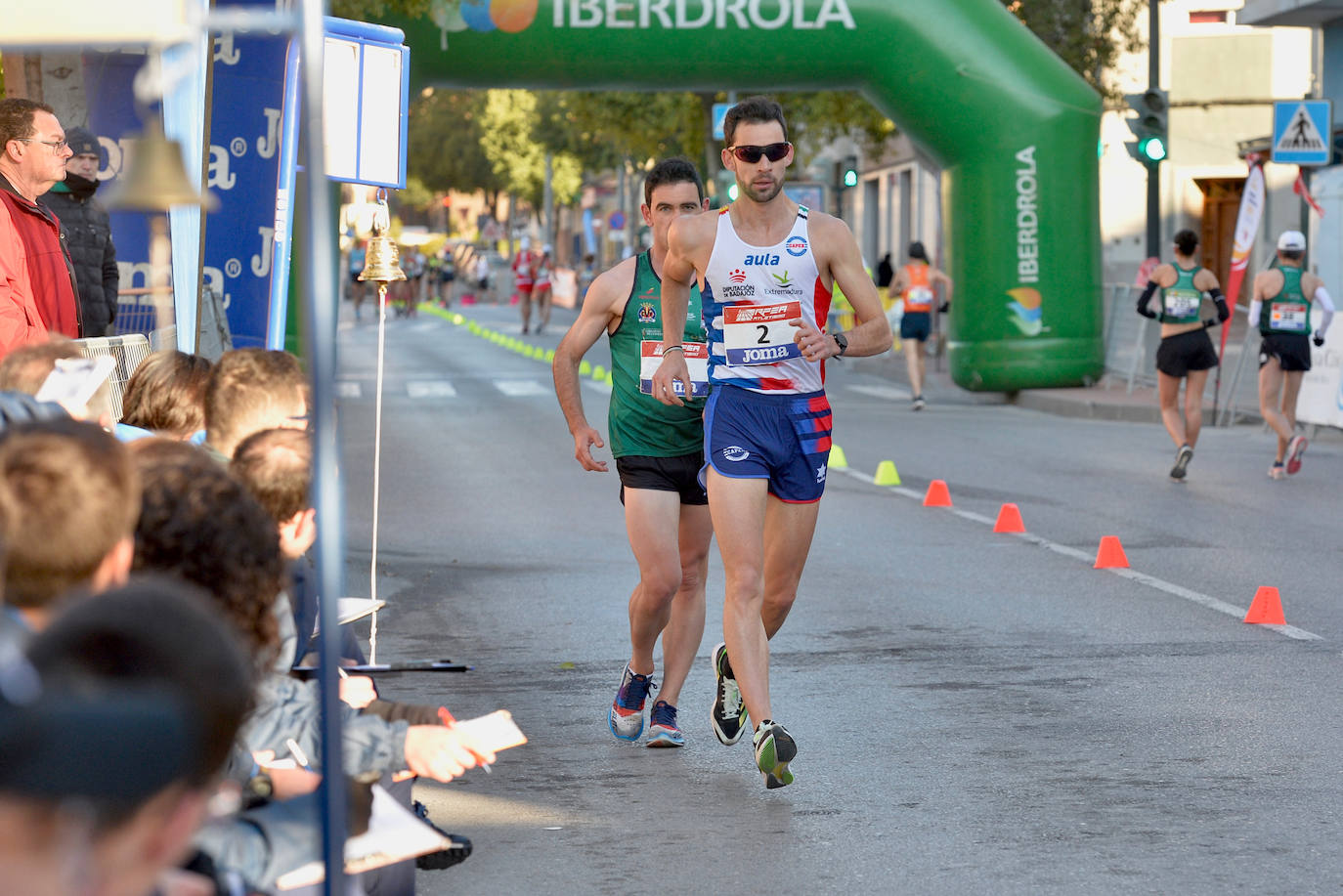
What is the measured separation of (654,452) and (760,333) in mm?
639

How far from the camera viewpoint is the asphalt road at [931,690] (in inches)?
192

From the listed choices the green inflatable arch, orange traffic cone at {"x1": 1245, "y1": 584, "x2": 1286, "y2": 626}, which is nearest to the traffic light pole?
the green inflatable arch

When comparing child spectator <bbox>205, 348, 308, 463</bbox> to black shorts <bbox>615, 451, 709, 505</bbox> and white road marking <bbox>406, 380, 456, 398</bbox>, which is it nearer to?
black shorts <bbox>615, 451, 709, 505</bbox>

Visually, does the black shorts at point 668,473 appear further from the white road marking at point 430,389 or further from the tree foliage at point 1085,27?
the tree foliage at point 1085,27

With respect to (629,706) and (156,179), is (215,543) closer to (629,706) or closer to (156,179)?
(156,179)

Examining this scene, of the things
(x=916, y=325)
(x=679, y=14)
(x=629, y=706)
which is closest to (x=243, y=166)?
(x=629, y=706)

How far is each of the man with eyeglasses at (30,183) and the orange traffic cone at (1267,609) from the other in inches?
205

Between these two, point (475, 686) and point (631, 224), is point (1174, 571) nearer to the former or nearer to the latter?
point (475, 686)

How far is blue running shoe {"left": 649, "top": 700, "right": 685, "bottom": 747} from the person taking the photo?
6.12 metres

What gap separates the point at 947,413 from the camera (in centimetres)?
2039

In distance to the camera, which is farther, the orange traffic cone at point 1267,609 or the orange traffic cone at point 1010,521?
the orange traffic cone at point 1010,521

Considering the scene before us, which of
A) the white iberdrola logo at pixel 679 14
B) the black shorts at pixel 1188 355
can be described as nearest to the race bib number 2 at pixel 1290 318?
the black shorts at pixel 1188 355

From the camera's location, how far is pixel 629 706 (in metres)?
6.23

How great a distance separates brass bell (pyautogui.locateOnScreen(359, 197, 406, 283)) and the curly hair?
4233 millimetres
